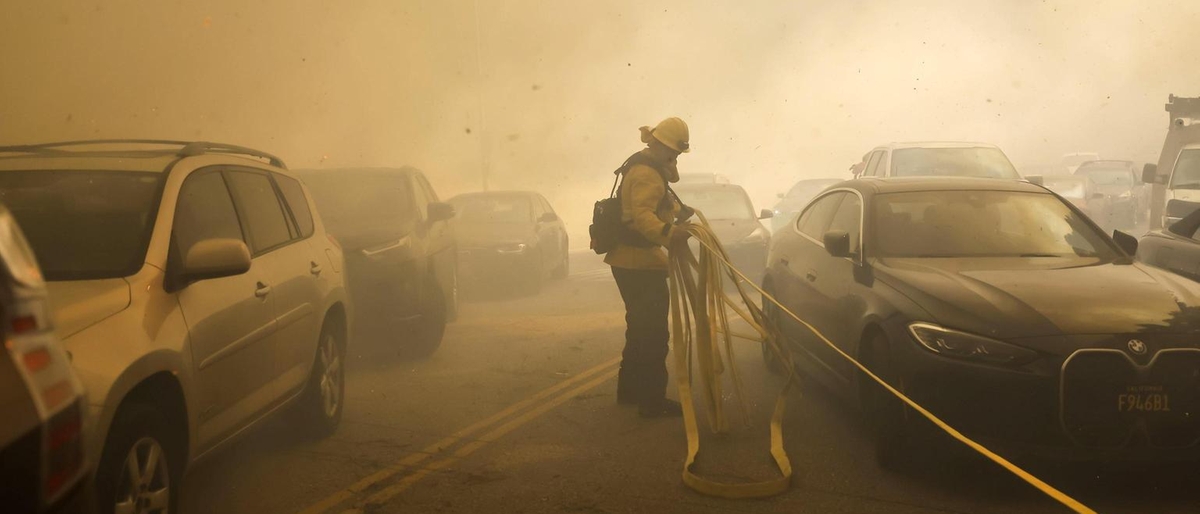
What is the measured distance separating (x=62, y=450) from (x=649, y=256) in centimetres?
542

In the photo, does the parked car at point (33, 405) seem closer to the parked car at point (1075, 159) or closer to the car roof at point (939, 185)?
the car roof at point (939, 185)

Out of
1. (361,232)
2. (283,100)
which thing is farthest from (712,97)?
(361,232)

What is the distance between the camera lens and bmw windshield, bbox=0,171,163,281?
504 centimetres

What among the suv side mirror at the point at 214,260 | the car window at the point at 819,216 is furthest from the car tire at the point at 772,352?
the suv side mirror at the point at 214,260

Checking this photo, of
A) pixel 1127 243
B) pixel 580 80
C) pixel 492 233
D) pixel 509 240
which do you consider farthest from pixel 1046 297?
pixel 580 80

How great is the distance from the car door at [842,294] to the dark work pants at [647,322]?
3.18ft

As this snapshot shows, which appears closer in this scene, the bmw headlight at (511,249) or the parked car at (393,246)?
the parked car at (393,246)

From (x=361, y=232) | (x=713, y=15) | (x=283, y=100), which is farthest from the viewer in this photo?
(x=713, y=15)

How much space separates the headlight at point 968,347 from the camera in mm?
5707

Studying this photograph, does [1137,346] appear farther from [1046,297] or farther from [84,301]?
[84,301]

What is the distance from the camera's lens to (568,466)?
6469 mm

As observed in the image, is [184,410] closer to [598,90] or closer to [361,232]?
[361,232]

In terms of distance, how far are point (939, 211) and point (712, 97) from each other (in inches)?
2204

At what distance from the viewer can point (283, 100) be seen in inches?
1284
